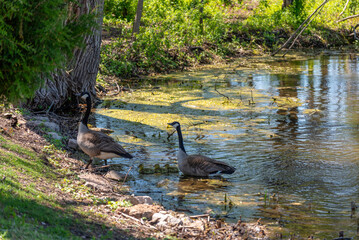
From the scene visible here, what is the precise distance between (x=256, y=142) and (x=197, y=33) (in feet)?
55.5

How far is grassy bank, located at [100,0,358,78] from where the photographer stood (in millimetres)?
23548

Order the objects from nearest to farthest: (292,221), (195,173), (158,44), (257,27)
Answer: (292,221)
(195,173)
(158,44)
(257,27)

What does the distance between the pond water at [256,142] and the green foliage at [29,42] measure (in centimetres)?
355

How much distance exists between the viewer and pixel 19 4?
5613mm

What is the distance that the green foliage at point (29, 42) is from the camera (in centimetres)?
567

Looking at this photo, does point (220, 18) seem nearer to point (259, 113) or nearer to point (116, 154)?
point (259, 113)

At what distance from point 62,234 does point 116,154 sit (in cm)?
433

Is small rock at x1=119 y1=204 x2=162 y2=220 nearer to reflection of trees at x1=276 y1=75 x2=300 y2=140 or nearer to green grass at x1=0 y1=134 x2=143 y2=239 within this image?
green grass at x1=0 y1=134 x2=143 y2=239

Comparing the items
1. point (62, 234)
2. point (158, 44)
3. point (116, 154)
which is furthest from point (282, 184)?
point (158, 44)

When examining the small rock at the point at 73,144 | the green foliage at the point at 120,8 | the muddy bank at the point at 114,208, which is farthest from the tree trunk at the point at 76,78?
the green foliage at the point at 120,8

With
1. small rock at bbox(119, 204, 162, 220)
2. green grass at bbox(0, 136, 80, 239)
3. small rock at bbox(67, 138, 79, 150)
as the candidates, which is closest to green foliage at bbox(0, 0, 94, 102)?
green grass at bbox(0, 136, 80, 239)

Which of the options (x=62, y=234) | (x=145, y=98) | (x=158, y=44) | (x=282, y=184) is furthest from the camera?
(x=158, y=44)

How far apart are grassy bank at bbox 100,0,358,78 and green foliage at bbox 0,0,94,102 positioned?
15402mm

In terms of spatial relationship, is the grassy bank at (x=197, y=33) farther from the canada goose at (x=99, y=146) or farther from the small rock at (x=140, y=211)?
the small rock at (x=140, y=211)
